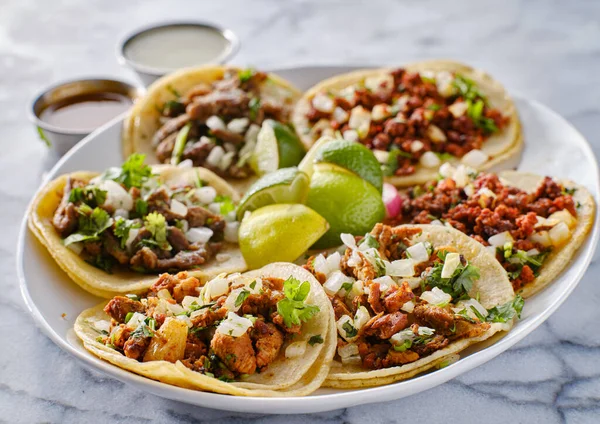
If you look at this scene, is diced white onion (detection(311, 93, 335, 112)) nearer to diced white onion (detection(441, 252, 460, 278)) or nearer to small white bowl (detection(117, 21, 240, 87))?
small white bowl (detection(117, 21, 240, 87))

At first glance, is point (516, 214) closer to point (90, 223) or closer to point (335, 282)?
point (335, 282)

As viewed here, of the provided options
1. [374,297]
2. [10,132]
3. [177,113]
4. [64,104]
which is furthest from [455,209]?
[10,132]

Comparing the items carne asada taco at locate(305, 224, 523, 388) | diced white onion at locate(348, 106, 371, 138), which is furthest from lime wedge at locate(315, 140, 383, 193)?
diced white onion at locate(348, 106, 371, 138)

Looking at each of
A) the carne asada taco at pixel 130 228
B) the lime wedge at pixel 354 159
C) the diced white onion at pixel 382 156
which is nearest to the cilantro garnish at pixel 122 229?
the carne asada taco at pixel 130 228

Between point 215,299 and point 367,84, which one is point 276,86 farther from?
point 215,299

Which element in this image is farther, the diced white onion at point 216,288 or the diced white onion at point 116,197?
the diced white onion at point 116,197

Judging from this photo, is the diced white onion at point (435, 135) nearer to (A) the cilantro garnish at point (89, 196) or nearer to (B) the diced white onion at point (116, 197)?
(B) the diced white onion at point (116, 197)
